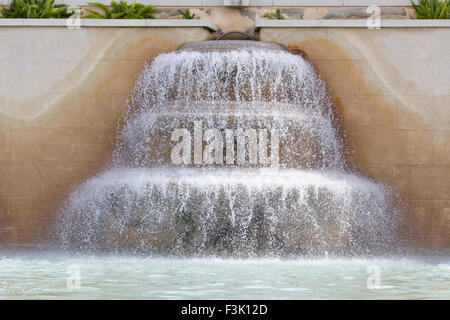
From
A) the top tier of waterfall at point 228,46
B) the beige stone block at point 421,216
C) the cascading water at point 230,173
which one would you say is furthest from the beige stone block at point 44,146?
the beige stone block at point 421,216

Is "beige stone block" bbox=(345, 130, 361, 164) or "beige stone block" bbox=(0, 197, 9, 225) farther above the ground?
"beige stone block" bbox=(345, 130, 361, 164)

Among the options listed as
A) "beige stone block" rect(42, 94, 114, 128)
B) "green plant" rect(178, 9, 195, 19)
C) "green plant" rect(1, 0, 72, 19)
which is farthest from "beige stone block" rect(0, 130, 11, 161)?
"green plant" rect(178, 9, 195, 19)

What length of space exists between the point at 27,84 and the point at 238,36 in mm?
3264

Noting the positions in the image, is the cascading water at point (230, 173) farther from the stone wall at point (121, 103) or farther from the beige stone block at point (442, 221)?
the beige stone block at point (442, 221)

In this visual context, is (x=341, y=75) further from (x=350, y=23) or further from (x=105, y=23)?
(x=105, y=23)

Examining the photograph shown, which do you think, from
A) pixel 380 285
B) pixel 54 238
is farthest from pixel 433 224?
pixel 54 238

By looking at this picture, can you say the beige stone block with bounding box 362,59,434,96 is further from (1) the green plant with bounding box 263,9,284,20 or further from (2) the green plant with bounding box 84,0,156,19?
(2) the green plant with bounding box 84,0,156,19

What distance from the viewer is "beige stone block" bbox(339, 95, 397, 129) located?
11945 mm

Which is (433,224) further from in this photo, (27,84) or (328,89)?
(27,84)

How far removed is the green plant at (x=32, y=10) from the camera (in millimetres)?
12477

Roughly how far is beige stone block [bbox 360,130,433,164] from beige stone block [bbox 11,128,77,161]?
13.6 feet

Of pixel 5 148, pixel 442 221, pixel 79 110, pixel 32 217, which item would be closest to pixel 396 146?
pixel 442 221

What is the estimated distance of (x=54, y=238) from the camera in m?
11.7

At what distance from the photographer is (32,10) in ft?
41.0
